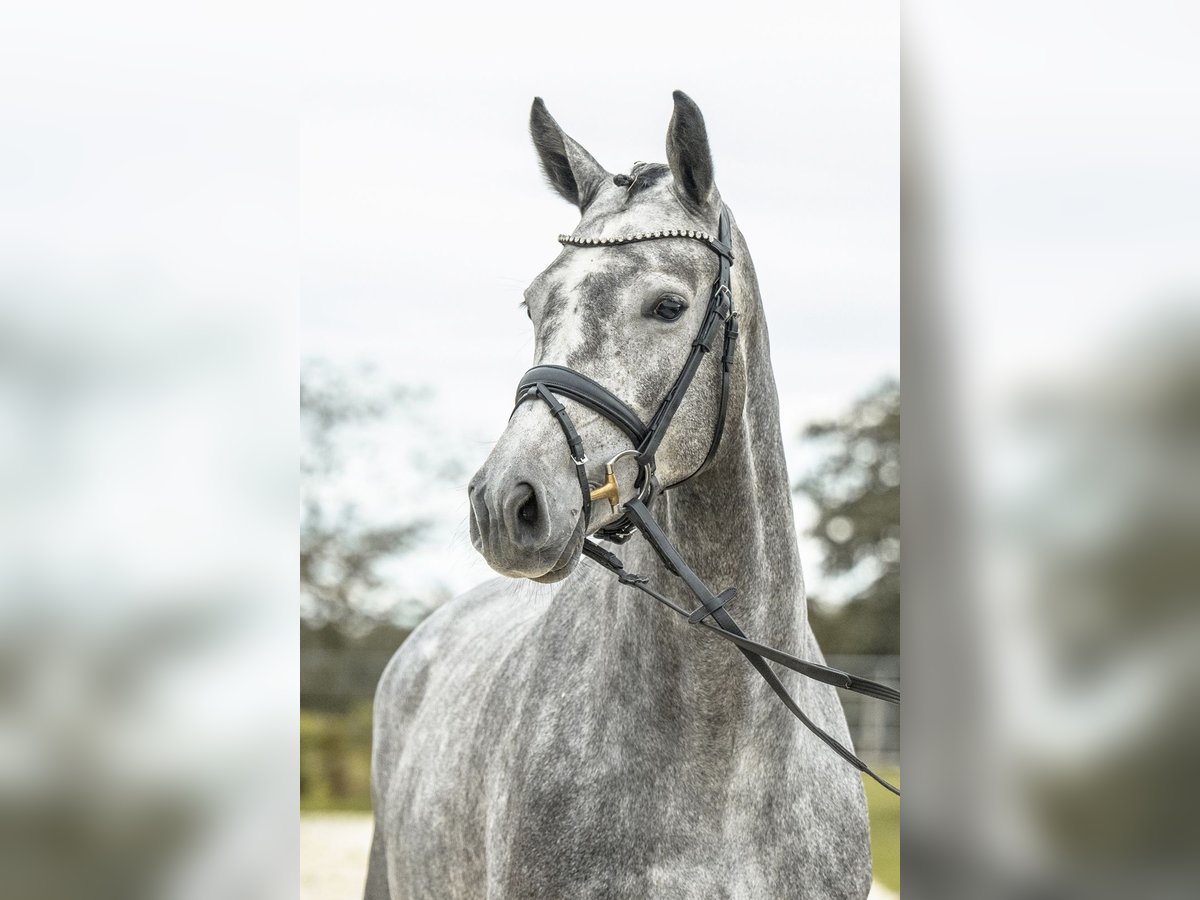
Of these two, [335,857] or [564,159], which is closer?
[564,159]

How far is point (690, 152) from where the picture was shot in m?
2.46

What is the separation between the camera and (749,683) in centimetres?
247

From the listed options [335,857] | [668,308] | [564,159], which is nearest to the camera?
[668,308]

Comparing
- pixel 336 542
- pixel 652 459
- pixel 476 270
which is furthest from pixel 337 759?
pixel 652 459

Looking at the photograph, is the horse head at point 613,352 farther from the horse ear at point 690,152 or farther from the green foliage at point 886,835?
the green foliage at point 886,835

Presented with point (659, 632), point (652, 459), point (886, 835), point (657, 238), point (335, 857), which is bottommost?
point (886, 835)

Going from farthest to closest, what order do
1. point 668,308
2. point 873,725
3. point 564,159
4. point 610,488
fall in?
point 873,725, point 564,159, point 668,308, point 610,488

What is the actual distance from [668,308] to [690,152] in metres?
0.38
